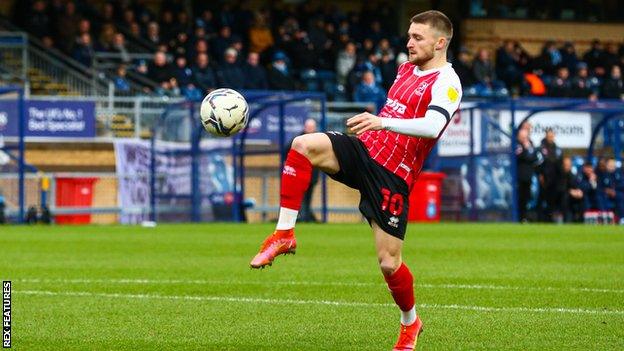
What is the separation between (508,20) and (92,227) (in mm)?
23431

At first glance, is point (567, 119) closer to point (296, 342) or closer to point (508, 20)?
point (508, 20)

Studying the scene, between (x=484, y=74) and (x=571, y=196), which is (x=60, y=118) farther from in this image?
(x=484, y=74)

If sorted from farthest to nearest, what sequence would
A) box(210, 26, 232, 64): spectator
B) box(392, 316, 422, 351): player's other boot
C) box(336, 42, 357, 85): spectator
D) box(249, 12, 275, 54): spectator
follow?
box(249, 12, 275, 54): spectator, box(336, 42, 357, 85): spectator, box(210, 26, 232, 64): spectator, box(392, 316, 422, 351): player's other boot

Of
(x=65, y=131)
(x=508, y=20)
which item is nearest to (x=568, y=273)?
(x=65, y=131)

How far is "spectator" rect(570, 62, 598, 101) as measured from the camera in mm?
37062

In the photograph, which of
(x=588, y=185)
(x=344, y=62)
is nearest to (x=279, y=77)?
(x=344, y=62)

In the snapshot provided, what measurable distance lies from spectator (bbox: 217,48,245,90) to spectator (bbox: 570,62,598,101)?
10.2m

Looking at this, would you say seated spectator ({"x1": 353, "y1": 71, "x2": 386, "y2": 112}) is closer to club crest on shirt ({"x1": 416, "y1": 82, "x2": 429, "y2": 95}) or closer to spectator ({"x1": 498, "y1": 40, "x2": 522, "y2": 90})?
spectator ({"x1": 498, "y1": 40, "x2": 522, "y2": 90})

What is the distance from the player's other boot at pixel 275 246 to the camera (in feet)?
27.7

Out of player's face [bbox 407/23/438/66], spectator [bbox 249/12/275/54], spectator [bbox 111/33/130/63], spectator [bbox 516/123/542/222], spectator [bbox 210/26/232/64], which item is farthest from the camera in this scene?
spectator [bbox 249/12/275/54]

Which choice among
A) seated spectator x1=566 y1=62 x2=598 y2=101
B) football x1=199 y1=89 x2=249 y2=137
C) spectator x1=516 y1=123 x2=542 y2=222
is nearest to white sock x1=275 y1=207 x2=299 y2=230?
football x1=199 y1=89 x2=249 y2=137

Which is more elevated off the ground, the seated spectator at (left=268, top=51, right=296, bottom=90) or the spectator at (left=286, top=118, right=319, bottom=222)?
the seated spectator at (left=268, top=51, right=296, bottom=90)

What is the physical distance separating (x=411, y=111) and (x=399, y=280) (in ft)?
3.55

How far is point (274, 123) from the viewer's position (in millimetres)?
28031
